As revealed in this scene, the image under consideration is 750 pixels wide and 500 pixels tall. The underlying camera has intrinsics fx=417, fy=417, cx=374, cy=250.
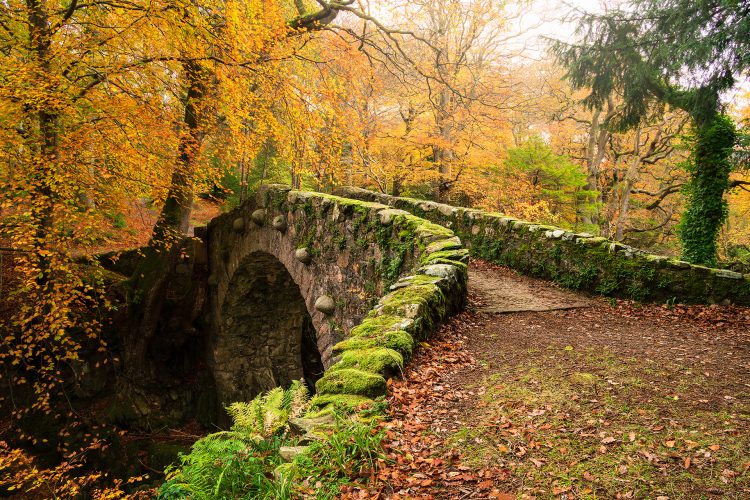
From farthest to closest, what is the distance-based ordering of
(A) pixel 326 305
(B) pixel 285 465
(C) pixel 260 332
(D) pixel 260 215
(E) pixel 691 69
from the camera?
(C) pixel 260 332, (E) pixel 691 69, (D) pixel 260 215, (A) pixel 326 305, (B) pixel 285 465

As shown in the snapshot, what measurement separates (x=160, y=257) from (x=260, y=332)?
3.62m

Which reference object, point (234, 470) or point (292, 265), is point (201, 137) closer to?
point (292, 265)

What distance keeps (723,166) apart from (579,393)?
11.3 m

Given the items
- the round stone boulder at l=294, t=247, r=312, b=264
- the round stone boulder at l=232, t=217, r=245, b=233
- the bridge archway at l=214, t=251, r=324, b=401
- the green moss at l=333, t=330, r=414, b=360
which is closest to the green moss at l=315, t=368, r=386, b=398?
the green moss at l=333, t=330, r=414, b=360

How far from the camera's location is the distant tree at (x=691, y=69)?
10.1 meters

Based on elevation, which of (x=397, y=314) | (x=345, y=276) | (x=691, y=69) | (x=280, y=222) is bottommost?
(x=345, y=276)

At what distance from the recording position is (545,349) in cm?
418

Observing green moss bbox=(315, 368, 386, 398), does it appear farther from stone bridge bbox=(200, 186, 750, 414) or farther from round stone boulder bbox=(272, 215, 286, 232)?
round stone boulder bbox=(272, 215, 286, 232)

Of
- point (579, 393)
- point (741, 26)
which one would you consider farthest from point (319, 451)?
point (741, 26)

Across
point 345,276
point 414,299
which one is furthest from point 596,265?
point 345,276

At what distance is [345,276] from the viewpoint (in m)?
7.18

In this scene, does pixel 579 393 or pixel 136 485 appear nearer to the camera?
pixel 579 393

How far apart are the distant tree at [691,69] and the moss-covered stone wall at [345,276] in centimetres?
843

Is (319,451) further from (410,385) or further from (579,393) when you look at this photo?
(579,393)
